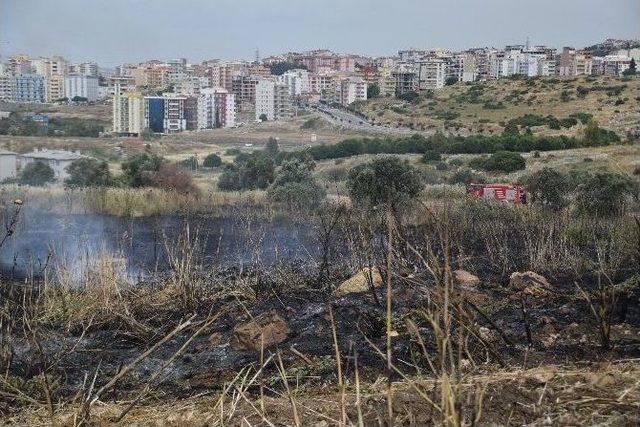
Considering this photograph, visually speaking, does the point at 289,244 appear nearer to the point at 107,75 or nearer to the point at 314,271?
the point at 314,271

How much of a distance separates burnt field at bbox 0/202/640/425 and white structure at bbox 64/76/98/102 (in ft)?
52.9

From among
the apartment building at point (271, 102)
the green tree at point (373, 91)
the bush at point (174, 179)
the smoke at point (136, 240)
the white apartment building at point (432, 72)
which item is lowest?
the smoke at point (136, 240)

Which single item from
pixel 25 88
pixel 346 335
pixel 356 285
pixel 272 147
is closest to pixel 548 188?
pixel 356 285

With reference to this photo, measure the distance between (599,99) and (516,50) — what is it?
37726 millimetres

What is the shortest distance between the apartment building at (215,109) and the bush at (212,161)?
3.88 metres

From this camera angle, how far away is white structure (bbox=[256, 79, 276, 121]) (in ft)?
85.0

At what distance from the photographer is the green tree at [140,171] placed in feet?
53.0

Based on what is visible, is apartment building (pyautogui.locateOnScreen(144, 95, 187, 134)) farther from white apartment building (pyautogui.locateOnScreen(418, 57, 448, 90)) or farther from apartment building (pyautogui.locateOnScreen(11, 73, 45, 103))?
white apartment building (pyautogui.locateOnScreen(418, 57, 448, 90))

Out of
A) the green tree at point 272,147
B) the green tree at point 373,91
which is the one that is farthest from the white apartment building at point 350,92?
the green tree at point 272,147

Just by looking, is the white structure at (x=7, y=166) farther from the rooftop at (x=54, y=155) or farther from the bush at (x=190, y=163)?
the bush at (x=190, y=163)

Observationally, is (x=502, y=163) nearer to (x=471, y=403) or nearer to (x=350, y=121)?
(x=350, y=121)

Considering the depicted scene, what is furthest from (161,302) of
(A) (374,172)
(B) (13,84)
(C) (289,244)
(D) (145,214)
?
(B) (13,84)

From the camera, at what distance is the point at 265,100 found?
2878cm

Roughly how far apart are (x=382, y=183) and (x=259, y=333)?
7062 millimetres
